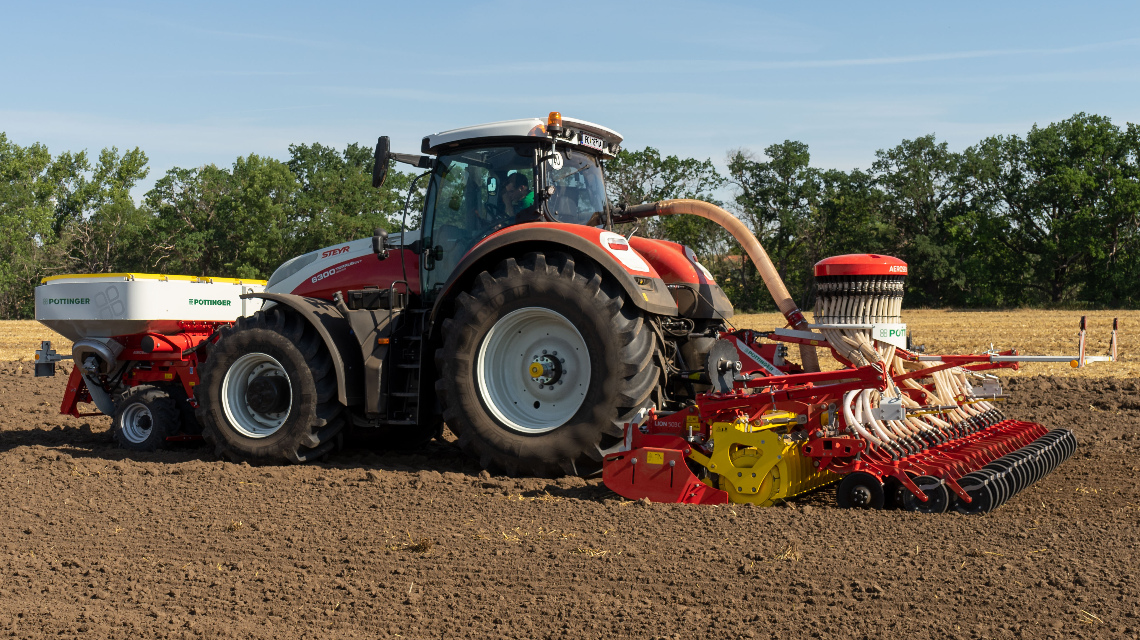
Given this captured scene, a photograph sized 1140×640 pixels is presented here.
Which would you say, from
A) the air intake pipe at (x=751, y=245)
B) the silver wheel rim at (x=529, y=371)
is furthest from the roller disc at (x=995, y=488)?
the silver wheel rim at (x=529, y=371)

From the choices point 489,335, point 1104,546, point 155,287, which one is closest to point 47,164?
point 155,287

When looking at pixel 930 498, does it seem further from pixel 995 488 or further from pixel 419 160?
pixel 419 160

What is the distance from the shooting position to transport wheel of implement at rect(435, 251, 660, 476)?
5609 millimetres

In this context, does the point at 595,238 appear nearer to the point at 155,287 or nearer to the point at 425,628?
the point at 425,628

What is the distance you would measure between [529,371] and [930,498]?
2545 millimetres

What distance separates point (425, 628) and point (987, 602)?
207cm

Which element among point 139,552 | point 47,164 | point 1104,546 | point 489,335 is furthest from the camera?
point 47,164

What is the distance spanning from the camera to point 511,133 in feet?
21.0

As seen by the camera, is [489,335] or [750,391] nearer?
[750,391]

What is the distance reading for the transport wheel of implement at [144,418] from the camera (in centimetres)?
756

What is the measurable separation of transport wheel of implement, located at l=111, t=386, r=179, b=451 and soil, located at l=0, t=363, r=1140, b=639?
125 cm

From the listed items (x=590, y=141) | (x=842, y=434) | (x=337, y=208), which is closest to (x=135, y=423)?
(x=590, y=141)

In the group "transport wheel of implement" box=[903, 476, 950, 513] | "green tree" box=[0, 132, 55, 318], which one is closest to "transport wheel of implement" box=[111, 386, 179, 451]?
"transport wheel of implement" box=[903, 476, 950, 513]

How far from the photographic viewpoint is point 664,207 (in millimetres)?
6969
